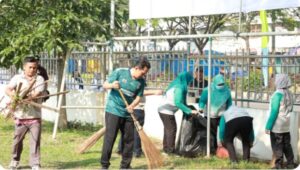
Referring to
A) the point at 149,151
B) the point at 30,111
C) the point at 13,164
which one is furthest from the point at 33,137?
the point at 149,151

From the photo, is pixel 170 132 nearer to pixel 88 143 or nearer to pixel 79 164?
pixel 88 143

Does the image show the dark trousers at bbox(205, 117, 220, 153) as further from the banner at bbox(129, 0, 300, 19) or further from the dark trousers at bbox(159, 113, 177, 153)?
the banner at bbox(129, 0, 300, 19)

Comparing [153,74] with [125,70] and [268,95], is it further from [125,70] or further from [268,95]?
[125,70]

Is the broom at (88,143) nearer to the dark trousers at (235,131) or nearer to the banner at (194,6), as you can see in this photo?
the dark trousers at (235,131)

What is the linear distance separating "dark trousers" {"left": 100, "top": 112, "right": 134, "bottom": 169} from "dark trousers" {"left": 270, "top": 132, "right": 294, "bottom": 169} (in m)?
1.91

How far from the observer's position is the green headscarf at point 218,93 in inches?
309

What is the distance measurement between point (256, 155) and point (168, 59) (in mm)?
2762

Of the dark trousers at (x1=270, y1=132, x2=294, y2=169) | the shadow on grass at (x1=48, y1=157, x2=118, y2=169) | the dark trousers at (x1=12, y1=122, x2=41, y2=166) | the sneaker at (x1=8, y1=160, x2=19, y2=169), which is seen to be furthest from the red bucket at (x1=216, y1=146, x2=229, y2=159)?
the sneaker at (x1=8, y1=160, x2=19, y2=169)

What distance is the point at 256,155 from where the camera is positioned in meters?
8.04

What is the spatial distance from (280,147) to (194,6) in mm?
3241

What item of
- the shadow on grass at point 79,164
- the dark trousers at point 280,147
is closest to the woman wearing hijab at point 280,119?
the dark trousers at point 280,147

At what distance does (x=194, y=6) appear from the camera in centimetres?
932

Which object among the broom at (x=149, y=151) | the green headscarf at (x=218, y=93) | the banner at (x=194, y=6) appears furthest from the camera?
the banner at (x=194, y=6)

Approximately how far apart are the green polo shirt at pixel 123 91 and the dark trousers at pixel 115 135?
0.25 ft
